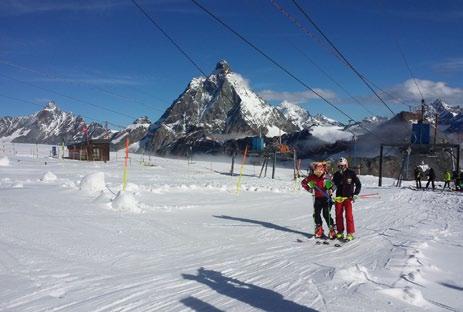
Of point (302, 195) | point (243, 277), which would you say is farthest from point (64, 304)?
point (302, 195)

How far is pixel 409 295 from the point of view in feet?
20.9

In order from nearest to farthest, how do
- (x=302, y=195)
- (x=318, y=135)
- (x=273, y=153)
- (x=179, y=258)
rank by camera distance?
(x=179, y=258), (x=302, y=195), (x=273, y=153), (x=318, y=135)

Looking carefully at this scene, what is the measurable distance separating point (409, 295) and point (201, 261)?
350 centimetres

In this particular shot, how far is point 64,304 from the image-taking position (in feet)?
18.9

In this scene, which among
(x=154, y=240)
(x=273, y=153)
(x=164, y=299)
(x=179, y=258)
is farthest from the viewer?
(x=273, y=153)

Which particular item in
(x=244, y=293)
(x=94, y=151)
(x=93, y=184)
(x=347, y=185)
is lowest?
(x=244, y=293)

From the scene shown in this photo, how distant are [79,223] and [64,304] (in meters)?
4.94

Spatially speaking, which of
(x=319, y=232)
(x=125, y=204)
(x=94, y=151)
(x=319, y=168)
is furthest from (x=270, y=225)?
(x=94, y=151)

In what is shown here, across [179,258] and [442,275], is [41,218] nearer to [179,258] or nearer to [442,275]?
Result: [179,258]

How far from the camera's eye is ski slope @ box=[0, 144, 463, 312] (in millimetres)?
6152

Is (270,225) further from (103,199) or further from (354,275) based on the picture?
(354,275)

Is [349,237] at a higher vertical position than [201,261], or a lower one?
higher

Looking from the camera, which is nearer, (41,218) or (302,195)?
(41,218)

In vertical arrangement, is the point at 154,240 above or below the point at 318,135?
below
